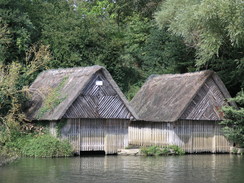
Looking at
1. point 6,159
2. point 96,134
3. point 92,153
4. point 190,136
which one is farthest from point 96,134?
point 6,159

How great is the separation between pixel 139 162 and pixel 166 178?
19.7ft

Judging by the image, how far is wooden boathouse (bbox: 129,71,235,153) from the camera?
31.2 m

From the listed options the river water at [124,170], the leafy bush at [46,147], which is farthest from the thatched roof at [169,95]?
the leafy bush at [46,147]

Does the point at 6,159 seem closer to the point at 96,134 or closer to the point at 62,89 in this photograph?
the point at 96,134

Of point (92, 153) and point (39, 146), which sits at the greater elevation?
point (39, 146)

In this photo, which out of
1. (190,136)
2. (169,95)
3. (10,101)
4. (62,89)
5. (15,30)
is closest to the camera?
(10,101)

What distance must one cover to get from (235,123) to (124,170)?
37.5 feet

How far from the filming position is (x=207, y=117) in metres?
31.6

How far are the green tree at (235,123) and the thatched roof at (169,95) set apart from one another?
1669mm

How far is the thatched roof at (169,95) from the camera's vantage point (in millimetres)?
31203

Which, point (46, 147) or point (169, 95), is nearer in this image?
point (46, 147)

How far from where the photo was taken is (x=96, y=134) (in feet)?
97.0

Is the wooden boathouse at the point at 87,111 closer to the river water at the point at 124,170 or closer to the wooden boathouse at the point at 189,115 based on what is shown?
the river water at the point at 124,170

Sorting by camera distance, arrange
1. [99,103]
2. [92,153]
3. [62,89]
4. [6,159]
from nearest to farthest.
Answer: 1. [6,159]
2. [99,103]
3. [62,89]
4. [92,153]
